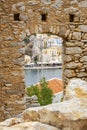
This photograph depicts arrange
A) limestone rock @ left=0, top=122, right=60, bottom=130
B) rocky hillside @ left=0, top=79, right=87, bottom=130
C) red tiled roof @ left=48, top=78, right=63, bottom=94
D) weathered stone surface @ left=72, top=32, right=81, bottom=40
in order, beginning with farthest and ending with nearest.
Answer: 1. red tiled roof @ left=48, top=78, right=63, bottom=94
2. weathered stone surface @ left=72, top=32, right=81, bottom=40
3. rocky hillside @ left=0, top=79, right=87, bottom=130
4. limestone rock @ left=0, top=122, right=60, bottom=130

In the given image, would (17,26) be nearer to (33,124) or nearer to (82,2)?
(82,2)

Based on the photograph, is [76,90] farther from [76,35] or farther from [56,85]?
[56,85]

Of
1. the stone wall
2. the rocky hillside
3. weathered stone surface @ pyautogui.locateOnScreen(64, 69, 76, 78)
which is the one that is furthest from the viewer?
weathered stone surface @ pyautogui.locateOnScreen(64, 69, 76, 78)

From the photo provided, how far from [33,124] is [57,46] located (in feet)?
167

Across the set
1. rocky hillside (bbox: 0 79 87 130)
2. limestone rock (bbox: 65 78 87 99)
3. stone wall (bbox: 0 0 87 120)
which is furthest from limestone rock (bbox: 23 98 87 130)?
stone wall (bbox: 0 0 87 120)

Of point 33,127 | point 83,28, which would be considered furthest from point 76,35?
point 33,127

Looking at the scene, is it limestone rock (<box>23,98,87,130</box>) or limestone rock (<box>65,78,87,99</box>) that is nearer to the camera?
limestone rock (<box>23,98,87,130</box>)

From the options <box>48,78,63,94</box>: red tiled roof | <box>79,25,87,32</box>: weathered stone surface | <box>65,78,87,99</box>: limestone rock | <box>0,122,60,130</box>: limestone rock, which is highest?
<box>0,122,60,130</box>: limestone rock

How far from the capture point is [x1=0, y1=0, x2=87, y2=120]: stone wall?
6.71 meters

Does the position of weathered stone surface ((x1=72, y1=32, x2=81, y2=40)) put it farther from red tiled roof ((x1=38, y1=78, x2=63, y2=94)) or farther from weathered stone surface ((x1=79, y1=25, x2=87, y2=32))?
red tiled roof ((x1=38, y1=78, x2=63, y2=94))

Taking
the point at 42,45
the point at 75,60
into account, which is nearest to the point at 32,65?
the point at 42,45

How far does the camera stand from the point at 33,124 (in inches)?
103

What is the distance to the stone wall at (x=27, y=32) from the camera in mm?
6715

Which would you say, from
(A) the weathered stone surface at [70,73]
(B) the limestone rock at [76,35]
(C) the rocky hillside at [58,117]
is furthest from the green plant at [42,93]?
(C) the rocky hillside at [58,117]
